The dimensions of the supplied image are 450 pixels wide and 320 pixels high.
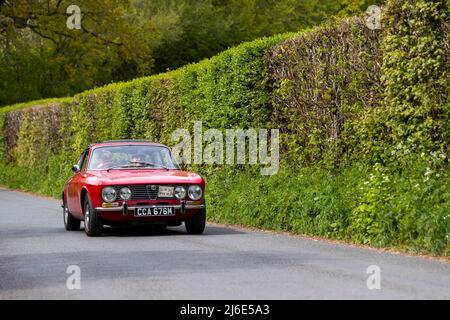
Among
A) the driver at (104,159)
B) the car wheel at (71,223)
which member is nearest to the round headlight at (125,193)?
the driver at (104,159)

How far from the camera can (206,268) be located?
1167 cm

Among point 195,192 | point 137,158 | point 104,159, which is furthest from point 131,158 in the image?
point 195,192

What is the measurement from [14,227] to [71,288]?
9.65m

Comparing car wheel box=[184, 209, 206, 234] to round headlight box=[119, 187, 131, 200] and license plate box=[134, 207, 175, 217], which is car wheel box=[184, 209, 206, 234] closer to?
license plate box=[134, 207, 175, 217]

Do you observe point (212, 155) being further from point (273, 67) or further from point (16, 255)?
point (16, 255)

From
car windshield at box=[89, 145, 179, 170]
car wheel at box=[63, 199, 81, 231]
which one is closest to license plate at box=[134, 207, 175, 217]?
car windshield at box=[89, 145, 179, 170]

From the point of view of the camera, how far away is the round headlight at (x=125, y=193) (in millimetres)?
16484

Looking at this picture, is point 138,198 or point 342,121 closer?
point 138,198

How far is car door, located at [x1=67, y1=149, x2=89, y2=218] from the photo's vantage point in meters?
17.5

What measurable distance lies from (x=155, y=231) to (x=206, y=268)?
258 inches

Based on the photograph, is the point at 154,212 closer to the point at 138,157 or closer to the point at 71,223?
the point at 138,157

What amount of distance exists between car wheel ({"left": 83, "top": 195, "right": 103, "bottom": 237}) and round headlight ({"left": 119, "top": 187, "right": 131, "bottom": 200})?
530 millimetres

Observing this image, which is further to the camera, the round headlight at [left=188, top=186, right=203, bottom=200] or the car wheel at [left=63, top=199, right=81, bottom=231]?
the car wheel at [left=63, top=199, right=81, bottom=231]

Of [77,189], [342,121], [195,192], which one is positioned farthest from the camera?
[77,189]
